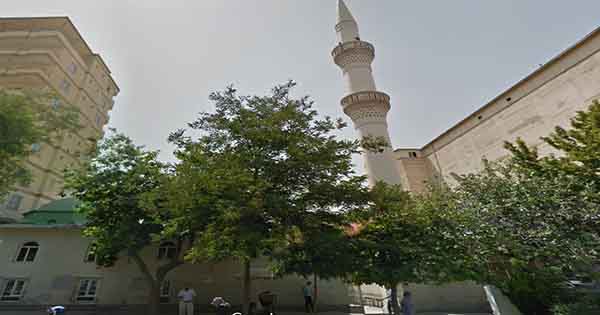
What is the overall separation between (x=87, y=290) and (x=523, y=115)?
117 ft

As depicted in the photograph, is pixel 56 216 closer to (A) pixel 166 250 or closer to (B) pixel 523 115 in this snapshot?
(A) pixel 166 250

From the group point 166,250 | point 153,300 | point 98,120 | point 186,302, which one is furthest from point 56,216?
point 98,120

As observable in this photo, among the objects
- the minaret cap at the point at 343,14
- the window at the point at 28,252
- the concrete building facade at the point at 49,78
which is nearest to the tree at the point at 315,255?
the window at the point at 28,252

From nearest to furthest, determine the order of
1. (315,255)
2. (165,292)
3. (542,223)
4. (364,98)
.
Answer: (542,223), (315,255), (165,292), (364,98)

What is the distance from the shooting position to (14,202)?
26.2m

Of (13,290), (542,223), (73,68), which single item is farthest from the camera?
(73,68)


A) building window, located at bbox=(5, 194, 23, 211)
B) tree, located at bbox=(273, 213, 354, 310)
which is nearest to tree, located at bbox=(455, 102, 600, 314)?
tree, located at bbox=(273, 213, 354, 310)

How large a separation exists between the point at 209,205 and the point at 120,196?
745 cm

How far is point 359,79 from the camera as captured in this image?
91.2 ft

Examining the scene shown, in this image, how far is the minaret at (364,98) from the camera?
24391 mm

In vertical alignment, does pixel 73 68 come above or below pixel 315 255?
above

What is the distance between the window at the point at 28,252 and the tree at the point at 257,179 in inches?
569

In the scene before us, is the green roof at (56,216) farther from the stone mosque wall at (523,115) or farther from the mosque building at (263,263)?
the stone mosque wall at (523,115)

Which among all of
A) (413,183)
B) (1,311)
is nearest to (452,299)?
(413,183)
